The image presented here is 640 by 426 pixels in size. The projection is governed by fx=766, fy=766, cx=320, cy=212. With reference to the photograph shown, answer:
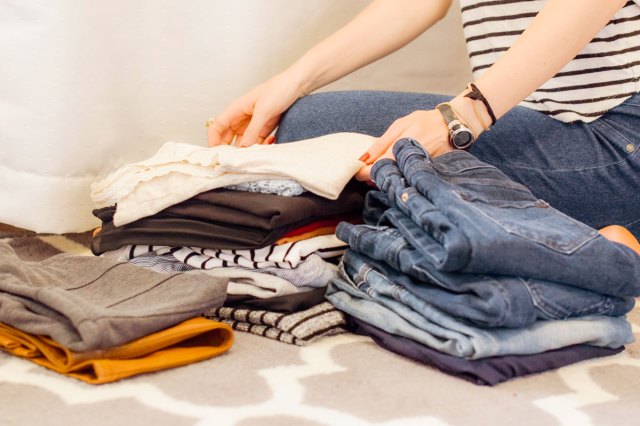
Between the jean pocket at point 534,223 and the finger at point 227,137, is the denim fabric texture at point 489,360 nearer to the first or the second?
the jean pocket at point 534,223

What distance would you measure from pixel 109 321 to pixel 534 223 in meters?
0.46

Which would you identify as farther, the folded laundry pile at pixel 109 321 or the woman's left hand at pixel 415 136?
the woman's left hand at pixel 415 136

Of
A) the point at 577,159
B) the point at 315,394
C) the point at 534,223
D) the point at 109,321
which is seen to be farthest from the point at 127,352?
the point at 577,159

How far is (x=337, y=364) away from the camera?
2.81 ft

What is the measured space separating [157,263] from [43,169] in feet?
1.32

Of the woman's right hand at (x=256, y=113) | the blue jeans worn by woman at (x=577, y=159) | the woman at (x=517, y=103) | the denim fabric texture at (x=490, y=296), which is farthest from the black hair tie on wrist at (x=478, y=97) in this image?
the woman's right hand at (x=256, y=113)

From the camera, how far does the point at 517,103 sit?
3.43ft

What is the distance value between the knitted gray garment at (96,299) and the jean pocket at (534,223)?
0.31 m

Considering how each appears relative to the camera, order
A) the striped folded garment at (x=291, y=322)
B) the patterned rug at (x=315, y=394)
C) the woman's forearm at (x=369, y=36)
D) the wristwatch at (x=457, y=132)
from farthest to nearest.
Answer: the woman's forearm at (x=369, y=36) < the wristwatch at (x=457, y=132) < the striped folded garment at (x=291, y=322) < the patterned rug at (x=315, y=394)

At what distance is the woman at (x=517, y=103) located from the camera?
1.02m

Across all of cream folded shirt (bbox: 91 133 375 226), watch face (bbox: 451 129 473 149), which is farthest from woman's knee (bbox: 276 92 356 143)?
watch face (bbox: 451 129 473 149)

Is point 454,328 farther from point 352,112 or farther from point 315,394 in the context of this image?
point 352,112

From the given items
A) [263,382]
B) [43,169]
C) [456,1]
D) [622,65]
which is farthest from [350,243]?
[456,1]

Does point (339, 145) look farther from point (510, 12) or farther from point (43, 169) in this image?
point (43, 169)
